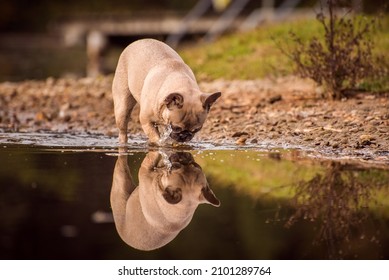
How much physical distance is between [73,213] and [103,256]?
0.83m

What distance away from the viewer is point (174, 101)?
25.5 feet

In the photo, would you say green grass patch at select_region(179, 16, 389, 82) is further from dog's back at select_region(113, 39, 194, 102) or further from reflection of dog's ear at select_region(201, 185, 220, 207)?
reflection of dog's ear at select_region(201, 185, 220, 207)

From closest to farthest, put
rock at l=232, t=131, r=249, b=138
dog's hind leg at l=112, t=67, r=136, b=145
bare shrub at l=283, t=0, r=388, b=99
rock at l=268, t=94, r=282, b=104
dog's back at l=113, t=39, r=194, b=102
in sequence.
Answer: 1. dog's back at l=113, t=39, r=194, b=102
2. dog's hind leg at l=112, t=67, r=136, b=145
3. rock at l=232, t=131, r=249, b=138
4. bare shrub at l=283, t=0, r=388, b=99
5. rock at l=268, t=94, r=282, b=104

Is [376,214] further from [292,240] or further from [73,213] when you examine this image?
[73,213]

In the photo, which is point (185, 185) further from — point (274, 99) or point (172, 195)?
point (274, 99)

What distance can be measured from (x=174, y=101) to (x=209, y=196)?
1.76 meters

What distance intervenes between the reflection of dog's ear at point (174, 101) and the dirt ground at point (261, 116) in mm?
1213

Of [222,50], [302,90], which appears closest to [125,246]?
[302,90]

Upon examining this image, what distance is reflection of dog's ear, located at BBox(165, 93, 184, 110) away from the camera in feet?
25.3

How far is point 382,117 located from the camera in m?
9.56

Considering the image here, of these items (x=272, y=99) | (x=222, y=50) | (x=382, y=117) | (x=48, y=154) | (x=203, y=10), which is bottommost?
(x=48, y=154)


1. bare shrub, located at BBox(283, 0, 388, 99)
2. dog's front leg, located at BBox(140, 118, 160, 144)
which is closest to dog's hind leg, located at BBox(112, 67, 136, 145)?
dog's front leg, located at BBox(140, 118, 160, 144)

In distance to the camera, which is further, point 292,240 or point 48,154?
point 48,154
